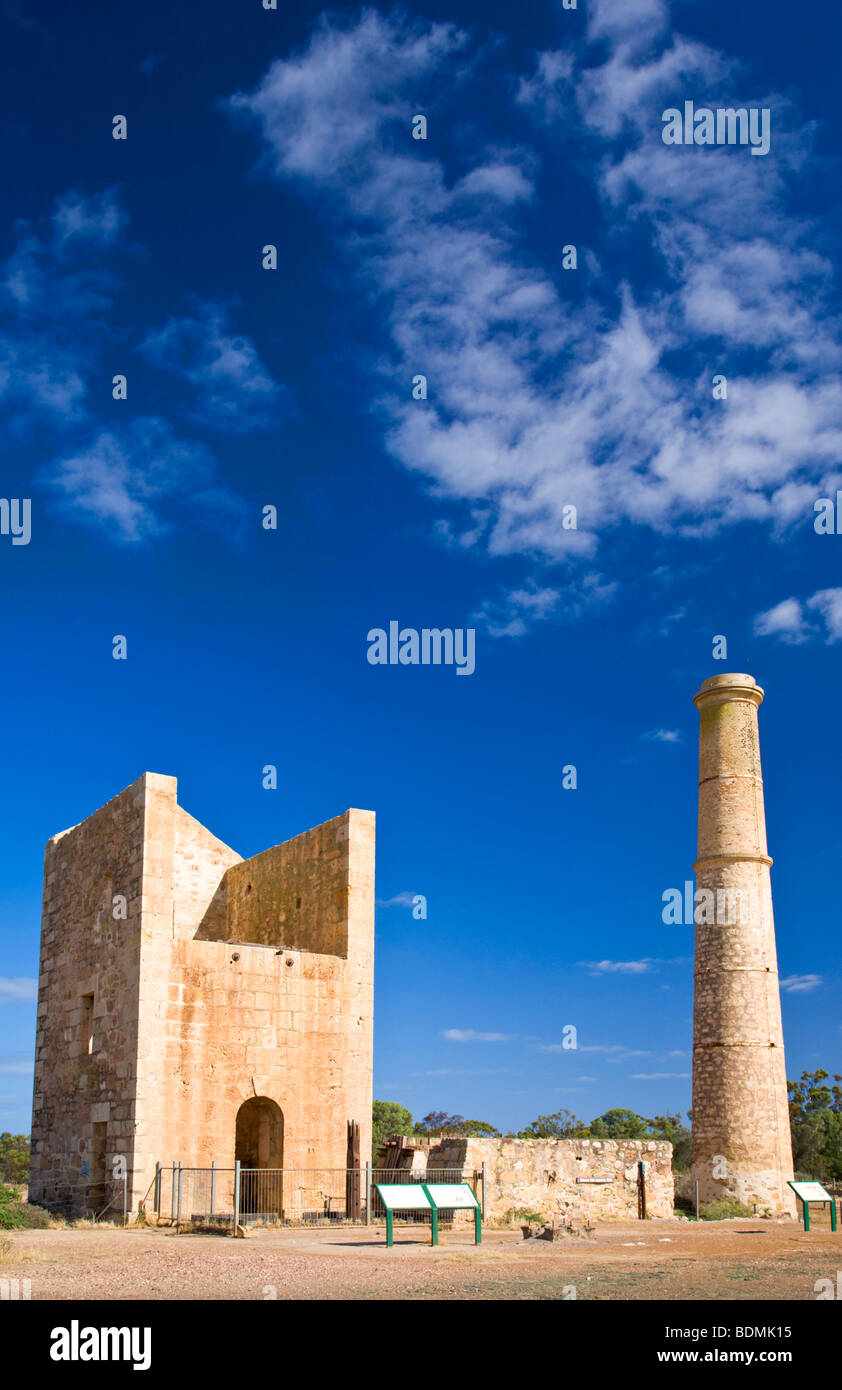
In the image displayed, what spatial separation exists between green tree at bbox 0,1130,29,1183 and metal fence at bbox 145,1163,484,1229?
2311 centimetres

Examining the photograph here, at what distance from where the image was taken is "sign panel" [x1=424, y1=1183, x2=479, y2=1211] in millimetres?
13531

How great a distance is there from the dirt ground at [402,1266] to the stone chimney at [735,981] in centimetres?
785

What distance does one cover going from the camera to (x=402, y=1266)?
474 inches

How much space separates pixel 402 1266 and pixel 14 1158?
42.2 meters

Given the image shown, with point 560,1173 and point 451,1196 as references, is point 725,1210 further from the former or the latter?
point 451,1196

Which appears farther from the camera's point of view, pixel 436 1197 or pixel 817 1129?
pixel 817 1129

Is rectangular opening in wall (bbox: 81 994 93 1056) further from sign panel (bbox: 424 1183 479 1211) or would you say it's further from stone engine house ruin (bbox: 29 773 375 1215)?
sign panel (bbox: 424 1183 479 1211)

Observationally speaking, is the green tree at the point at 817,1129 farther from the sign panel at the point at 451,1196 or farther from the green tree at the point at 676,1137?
the sign panel at the point at 451,1196

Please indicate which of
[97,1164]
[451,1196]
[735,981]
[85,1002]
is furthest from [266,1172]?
[735,981]

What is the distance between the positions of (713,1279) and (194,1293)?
511 centimetres

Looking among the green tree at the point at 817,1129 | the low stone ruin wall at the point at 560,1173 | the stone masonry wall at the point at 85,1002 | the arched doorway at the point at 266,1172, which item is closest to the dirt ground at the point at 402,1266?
the arched doorway at the point at 266,1172
